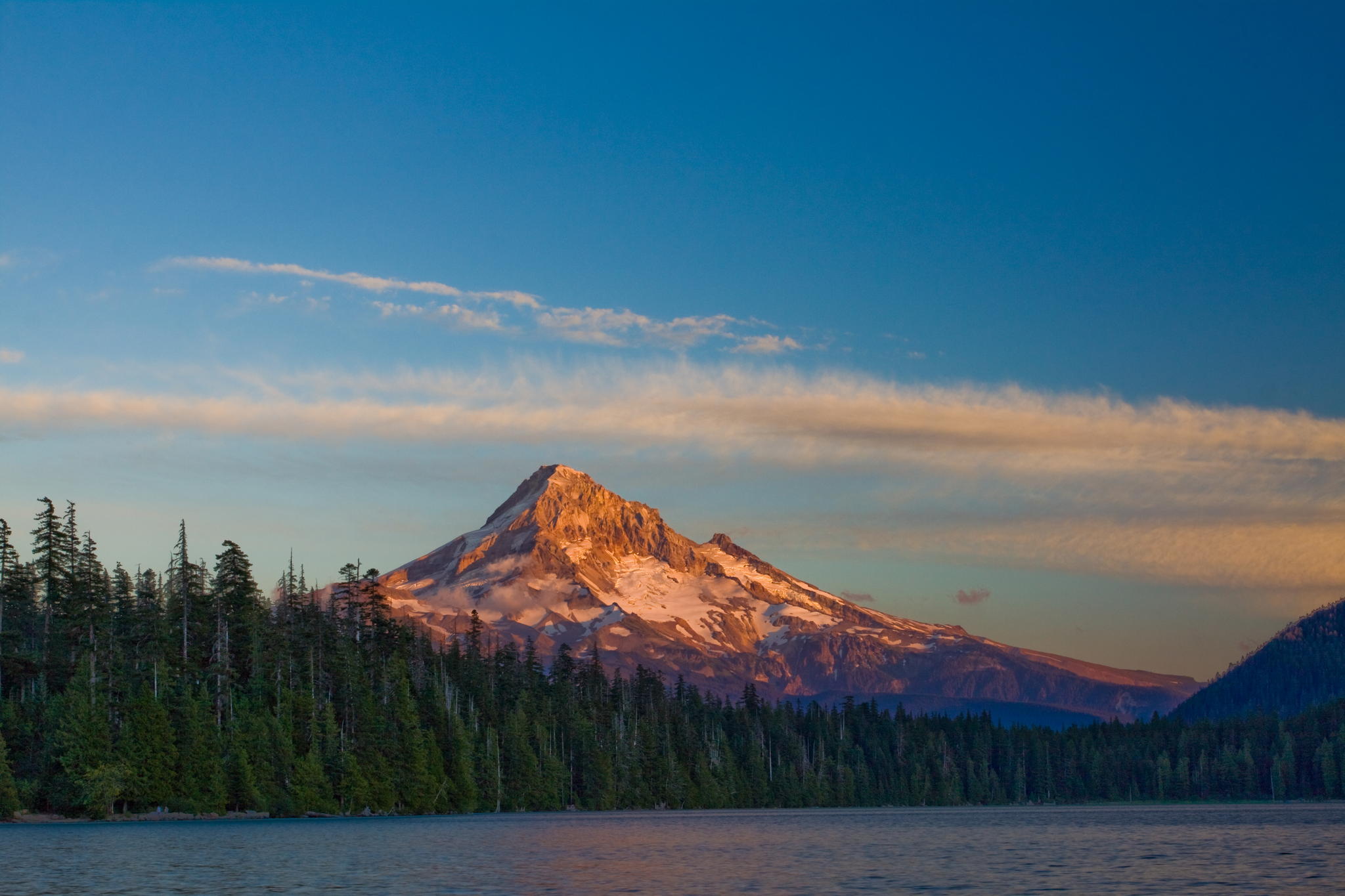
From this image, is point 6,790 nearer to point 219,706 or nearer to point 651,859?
point 219,706

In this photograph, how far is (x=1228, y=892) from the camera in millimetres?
61031

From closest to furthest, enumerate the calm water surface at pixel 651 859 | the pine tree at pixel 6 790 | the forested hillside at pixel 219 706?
the calm water surface at pixel 651 859 < the pine tree at pixel 6 790 < the forested hillside at pixel 219 706

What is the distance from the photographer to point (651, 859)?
90625 millimetres

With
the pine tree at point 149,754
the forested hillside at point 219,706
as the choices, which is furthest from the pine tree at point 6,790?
the pine tree at point 149,754

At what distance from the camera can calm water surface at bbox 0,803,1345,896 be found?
6656 cm

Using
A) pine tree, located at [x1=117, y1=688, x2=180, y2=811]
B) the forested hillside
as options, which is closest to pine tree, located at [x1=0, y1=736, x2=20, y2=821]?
the forested hillside

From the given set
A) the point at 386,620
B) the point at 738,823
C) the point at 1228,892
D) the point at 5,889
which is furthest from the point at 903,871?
the point at 386,620

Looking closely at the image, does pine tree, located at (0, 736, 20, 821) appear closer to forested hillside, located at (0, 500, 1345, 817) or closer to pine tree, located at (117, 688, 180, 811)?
forested hillside, located at (0, 500, 1345, 817)

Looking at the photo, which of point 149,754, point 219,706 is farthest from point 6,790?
point 219,706

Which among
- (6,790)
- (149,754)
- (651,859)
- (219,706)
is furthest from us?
(219,706)

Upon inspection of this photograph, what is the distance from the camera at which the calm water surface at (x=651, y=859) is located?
66.6m

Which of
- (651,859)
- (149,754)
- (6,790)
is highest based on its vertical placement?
(149,754)

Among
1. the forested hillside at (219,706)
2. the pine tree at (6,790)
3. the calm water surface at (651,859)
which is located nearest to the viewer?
the calm water surface at (651,859)

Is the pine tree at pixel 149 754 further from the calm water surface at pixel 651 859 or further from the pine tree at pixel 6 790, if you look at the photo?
the pine tree at pixel 6 790
